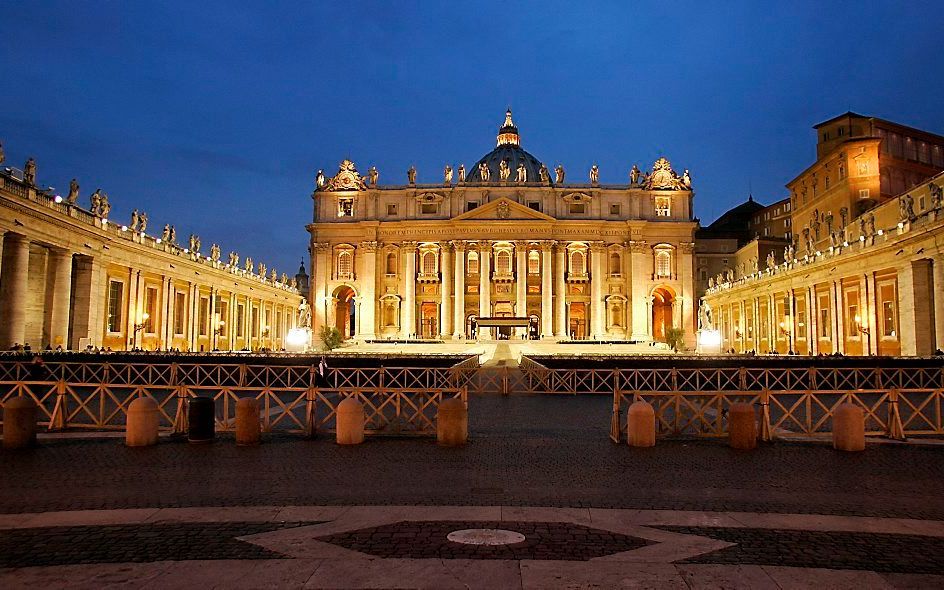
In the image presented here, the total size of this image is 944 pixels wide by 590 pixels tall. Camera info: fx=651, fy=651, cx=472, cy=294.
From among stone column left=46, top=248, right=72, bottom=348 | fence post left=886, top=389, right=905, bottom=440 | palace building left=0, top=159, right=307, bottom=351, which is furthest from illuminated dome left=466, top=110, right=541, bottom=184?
fence post left=886, top=389, right=905, bottom=440

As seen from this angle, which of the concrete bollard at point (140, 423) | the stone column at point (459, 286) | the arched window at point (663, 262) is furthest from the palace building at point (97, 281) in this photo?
the arched window at point (663, 262)

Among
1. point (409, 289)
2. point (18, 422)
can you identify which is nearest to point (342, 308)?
point (409, 289)

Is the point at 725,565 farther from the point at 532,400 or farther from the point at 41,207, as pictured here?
the point at 41,207

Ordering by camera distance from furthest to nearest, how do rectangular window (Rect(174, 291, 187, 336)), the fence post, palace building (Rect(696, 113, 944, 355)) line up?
rectangular window (Rect(174, 291, 187, 336))
palace building (Rect(696, 113, 944, 355))
the fence post

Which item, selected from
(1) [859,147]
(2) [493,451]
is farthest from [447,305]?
(2) [493,451]

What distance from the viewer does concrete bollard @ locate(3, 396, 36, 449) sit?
11.6 meters

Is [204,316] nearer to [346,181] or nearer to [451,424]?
[346,181]

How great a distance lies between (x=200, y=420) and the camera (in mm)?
12602

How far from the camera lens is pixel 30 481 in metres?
9.25

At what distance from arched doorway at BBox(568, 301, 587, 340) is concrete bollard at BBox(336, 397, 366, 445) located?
69572mm

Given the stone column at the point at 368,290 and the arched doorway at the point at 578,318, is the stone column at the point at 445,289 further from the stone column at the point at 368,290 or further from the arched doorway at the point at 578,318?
the arched doorway at the point at 578,318

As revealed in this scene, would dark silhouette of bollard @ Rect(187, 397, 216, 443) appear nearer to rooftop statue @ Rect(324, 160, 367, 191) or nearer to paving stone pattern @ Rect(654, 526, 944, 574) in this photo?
paving stone pattern @ Rect(654, 526, 944, 574)

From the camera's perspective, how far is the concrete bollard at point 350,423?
12570 mm

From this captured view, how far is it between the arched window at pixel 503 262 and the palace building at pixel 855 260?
23725 mm
